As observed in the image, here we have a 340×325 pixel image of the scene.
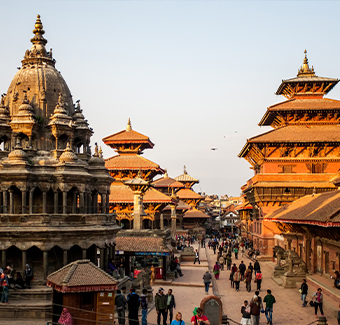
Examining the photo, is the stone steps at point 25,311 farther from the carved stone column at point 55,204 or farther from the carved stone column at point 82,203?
the carved stone column at point 82,203

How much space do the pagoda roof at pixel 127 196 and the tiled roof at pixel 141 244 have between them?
1765cm

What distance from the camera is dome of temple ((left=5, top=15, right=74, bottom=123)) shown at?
88.0ft

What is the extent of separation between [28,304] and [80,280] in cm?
443

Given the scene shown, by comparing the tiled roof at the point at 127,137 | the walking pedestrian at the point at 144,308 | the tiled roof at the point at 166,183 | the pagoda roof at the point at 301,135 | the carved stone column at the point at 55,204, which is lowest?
the walking pedestrian at the point at 144,308

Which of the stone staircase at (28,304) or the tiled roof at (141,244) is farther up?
the tiled roof at (141,244)

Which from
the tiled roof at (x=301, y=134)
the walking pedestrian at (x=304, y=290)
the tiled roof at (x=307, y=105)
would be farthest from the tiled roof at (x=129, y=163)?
the walking pedestrian at (x=304, y=290)

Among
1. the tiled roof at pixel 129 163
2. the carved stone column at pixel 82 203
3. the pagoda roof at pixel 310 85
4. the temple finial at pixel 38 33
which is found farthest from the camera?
the tiled roof at pixel 129 163

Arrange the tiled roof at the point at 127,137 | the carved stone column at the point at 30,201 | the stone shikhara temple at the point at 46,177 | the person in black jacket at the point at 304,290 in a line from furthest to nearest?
the tiled roof at the point at 127,137
the carved stone column at the point at 30,201
the stone shikhara temple at the point at 46,177
the person in black jacket at the point at 304,290

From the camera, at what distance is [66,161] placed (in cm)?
2427

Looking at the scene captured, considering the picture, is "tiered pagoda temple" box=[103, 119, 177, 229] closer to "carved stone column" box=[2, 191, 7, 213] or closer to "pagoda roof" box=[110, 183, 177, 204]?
"pagoda roof" box=[110, 183, 177, 204]

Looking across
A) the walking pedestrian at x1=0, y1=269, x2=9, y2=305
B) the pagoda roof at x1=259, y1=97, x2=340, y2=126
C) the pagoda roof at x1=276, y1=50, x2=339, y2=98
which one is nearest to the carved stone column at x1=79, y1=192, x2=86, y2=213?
the walking pedestrian at x1=0, y1=269, x2=9, y2=305

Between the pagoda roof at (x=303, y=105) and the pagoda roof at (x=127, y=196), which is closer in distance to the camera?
the pagoda roof at (x=303, y=105)

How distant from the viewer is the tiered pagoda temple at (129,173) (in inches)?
1956

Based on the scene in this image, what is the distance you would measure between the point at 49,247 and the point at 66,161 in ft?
14.8
